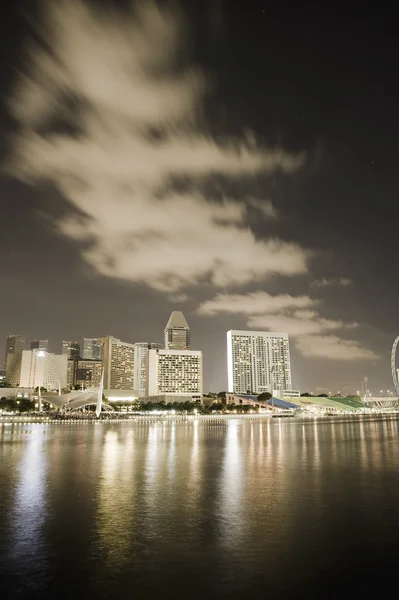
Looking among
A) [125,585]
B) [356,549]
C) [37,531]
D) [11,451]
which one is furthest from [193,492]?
[11,451]

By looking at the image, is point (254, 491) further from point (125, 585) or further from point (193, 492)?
point (125, 585)

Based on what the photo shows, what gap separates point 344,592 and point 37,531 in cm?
1438

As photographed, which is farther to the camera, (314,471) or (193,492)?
(314,471)

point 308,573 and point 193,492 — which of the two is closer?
point 308,573

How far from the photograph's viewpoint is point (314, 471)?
4038 centimetres

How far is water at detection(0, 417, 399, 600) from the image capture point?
1633cm

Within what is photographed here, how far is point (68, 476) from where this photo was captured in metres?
38.5

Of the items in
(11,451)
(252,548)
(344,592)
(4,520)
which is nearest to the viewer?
(344,592)

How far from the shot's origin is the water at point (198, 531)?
16.3 meters

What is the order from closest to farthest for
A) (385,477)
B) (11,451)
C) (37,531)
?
(37,531) < (385,477) < (11,451)

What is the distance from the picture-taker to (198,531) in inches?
875

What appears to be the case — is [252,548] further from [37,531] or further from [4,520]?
[4,520]

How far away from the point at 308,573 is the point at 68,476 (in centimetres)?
2621

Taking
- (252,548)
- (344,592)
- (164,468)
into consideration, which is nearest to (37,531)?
(252,548)
